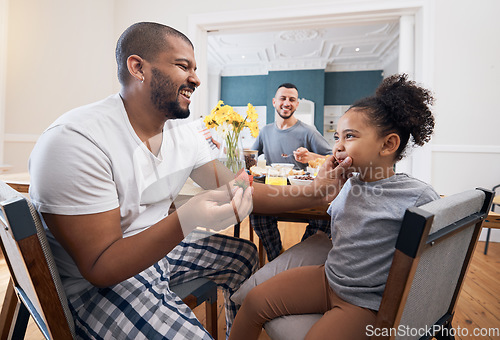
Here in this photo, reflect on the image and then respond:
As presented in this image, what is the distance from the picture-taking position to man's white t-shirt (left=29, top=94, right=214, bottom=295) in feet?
2.07

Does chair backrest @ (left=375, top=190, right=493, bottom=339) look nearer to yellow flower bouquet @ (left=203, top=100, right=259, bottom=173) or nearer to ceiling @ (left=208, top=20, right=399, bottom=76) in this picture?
yellow flower bouquet @ (left=203, top=100, right=259, bottom=173)

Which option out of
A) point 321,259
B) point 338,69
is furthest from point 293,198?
point 338,69

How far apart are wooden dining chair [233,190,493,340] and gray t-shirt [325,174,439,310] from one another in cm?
12

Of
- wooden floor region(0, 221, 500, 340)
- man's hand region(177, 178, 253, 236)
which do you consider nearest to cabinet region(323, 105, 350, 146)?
wooden floor region(0, 221, 500, 340)

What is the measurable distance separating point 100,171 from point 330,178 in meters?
0.78

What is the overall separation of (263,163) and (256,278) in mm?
1270

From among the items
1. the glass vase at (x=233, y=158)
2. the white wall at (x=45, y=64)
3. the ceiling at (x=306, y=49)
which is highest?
the ceiling at (x=306, y=49)

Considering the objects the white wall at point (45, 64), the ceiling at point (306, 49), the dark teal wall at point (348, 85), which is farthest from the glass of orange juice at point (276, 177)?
the dark teal wall at point (348, 85)

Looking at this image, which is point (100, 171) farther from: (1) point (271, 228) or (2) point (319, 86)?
(2) point (319, 86)

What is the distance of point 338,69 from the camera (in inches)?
307

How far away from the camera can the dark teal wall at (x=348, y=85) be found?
764 cm

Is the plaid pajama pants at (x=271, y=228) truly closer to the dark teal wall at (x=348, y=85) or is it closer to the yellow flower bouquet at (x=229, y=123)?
the yellow flower bouquet at (x=229, y=123)

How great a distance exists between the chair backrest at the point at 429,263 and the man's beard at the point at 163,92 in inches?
28.9

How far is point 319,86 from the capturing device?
755cm
